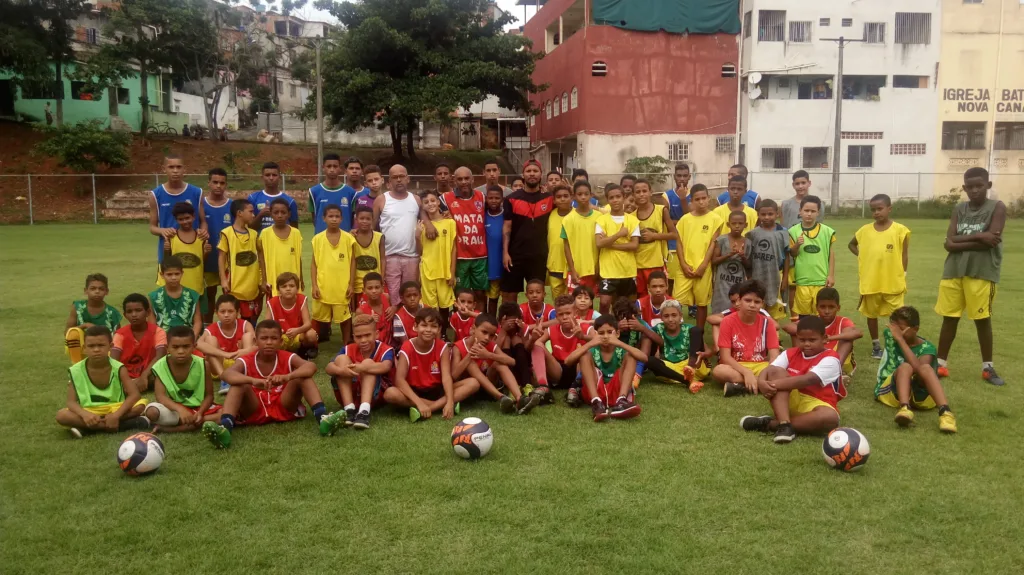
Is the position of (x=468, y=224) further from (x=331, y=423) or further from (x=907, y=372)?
(x=907, y=372)

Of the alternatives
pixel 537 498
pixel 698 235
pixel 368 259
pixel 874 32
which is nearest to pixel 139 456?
pixel 537 498

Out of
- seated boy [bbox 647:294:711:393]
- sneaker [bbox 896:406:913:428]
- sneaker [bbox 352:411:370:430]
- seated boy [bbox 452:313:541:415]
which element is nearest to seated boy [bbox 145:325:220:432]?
sneaker [bbox 352:411:370:430]

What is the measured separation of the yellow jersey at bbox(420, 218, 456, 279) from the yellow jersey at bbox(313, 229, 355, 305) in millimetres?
750

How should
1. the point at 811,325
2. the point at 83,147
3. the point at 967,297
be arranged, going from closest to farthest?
the point at 811,325
the point at 967,297
the point at 83,147

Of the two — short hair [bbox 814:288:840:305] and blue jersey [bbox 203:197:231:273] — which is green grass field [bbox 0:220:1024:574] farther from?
blue jersey [bbox 203:197:231:273]

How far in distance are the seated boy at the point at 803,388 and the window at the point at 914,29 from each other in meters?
33.7

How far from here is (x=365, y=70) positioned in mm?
33219

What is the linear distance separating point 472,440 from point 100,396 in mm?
2932

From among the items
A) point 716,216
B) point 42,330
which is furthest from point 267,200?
point 716,216

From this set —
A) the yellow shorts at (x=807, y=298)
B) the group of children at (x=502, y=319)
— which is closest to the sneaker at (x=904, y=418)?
the group of children at (x=502, y=319)

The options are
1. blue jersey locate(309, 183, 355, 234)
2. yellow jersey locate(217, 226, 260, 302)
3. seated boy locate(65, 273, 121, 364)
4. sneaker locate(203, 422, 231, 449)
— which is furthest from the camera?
blue jersey locate(309, 183, 355, 234)

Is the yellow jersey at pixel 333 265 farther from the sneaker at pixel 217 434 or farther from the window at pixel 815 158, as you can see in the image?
the window at pixel 815 158

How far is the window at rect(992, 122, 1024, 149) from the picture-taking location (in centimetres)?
3469

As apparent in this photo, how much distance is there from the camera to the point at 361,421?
5.73 meters
